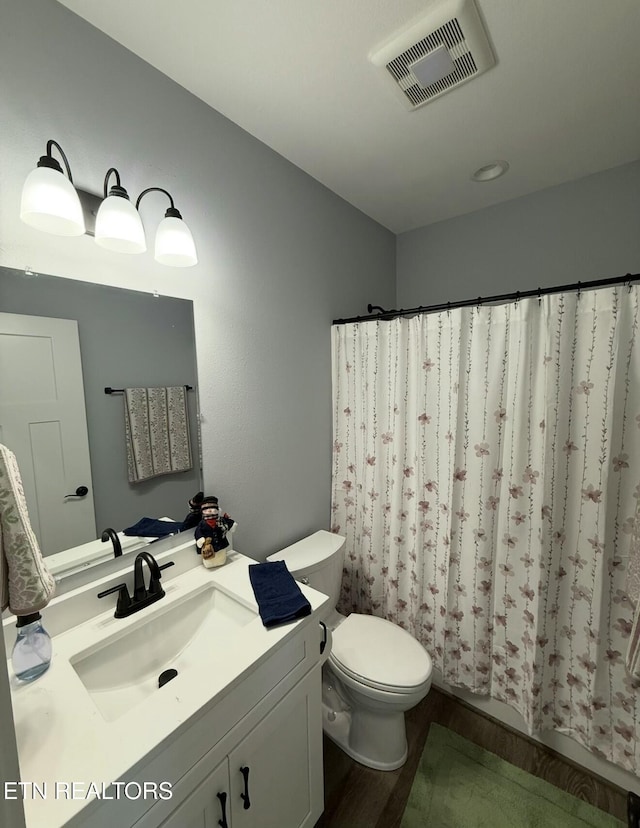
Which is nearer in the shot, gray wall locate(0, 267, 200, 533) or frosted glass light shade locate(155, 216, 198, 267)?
gray wall locate(0, 267, 200, 533)

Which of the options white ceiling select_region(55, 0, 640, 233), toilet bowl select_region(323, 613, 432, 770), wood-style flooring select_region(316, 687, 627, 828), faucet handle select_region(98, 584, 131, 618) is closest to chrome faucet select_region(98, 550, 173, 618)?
faucet handle select_region(98, 584, 131, 618)

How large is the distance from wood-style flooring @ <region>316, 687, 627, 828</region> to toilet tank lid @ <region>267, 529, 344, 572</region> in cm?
79

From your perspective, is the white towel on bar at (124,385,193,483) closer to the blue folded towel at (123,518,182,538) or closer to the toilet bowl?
the blue folded towel at (123,518,182,538)

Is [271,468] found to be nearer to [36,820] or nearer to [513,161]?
[36,820]

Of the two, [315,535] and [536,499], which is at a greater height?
[536,499]

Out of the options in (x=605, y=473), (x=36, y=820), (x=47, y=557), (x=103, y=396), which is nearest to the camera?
(x=36, y=820)

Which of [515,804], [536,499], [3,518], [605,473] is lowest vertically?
[515,804]

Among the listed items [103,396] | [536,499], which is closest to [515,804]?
[536,499]

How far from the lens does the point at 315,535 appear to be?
1.82m

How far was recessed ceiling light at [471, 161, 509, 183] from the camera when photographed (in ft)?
5.49

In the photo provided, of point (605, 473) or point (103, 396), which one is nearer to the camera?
point (103, 396)

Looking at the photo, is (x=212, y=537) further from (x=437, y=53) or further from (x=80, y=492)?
(x=437, y=53)

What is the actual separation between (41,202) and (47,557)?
94cm

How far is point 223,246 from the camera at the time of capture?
4.51 feet
